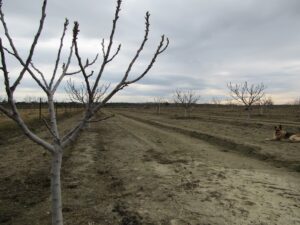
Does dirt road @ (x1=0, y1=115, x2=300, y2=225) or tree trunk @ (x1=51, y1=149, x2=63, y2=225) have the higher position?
tree trunk @ (x1=51, y1=149, x2=63, y2=225)

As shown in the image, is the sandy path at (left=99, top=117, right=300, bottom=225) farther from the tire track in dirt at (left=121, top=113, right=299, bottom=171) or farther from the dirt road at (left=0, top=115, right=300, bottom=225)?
the tire track in dirt at (left=121, top=113, right=299, bottom=171)

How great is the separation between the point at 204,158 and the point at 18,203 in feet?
21.6

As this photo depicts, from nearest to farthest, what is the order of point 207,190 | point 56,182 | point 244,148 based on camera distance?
point 56,182 < point 207,190 < point 244,148

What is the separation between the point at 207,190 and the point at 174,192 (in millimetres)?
697

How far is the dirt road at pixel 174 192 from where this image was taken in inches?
246

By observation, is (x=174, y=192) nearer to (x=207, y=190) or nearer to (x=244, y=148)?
(x=207, y=190)

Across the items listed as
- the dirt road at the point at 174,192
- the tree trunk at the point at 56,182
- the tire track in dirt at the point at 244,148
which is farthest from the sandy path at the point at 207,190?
the tree trunk at the point at 56,182

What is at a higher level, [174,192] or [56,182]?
[56,182]

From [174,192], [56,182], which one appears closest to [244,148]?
[174,192]

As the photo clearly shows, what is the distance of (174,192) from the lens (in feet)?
25.6

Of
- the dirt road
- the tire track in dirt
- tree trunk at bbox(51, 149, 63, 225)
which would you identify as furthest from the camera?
the tire track in dirt

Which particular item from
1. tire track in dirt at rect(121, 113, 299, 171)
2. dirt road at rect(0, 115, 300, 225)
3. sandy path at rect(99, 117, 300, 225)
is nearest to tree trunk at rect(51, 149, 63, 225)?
dirt road at rect(0, 115, 300, 225)

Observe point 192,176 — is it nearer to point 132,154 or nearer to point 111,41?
point 132,154

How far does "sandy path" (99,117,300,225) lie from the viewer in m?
6.30
